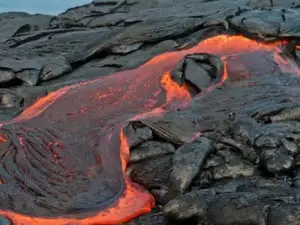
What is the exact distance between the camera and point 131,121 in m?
6.86

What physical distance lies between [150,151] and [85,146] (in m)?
0.97

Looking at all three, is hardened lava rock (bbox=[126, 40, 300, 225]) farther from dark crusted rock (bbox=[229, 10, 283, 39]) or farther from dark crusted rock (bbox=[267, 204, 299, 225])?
dark crusted rock (bbox=[229, 10, 283, 39])

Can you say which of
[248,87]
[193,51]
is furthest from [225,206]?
[193,51]

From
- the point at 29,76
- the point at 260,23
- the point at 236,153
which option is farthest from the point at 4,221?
the point at 260,23

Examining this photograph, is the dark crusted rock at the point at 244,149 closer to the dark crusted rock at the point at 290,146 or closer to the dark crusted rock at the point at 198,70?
the dark crusted rock at the point at 290,146

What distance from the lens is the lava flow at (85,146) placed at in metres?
5.64

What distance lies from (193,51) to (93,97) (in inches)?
78.8

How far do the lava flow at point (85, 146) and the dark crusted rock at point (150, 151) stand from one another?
0.52 feet

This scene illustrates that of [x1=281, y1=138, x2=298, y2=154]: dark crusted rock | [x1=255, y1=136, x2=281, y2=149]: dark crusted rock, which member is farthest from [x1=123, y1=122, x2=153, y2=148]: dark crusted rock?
[x1=281, y1=138, x2=298, y2=154]: dark crusted rock

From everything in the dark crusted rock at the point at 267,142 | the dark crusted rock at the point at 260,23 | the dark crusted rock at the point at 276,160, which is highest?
the dark crusted rock at the point at 260,23

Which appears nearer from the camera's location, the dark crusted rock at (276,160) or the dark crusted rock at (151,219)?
the dark crusted rock at (151,219)

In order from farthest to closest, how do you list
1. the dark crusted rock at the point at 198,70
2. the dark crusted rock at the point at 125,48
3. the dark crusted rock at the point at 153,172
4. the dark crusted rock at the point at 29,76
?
the dark crusted rock at the point at 125,48
the dark crusted rock at the point at 29,76
the dark crusted rock at the point at 198,70
the dark crusted rock at the point at 153,172

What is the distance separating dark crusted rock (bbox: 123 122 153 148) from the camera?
21.4 ft

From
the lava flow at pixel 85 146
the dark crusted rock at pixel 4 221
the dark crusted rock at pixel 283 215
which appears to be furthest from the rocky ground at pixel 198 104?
the dark crusted rock at pixel 4 221
